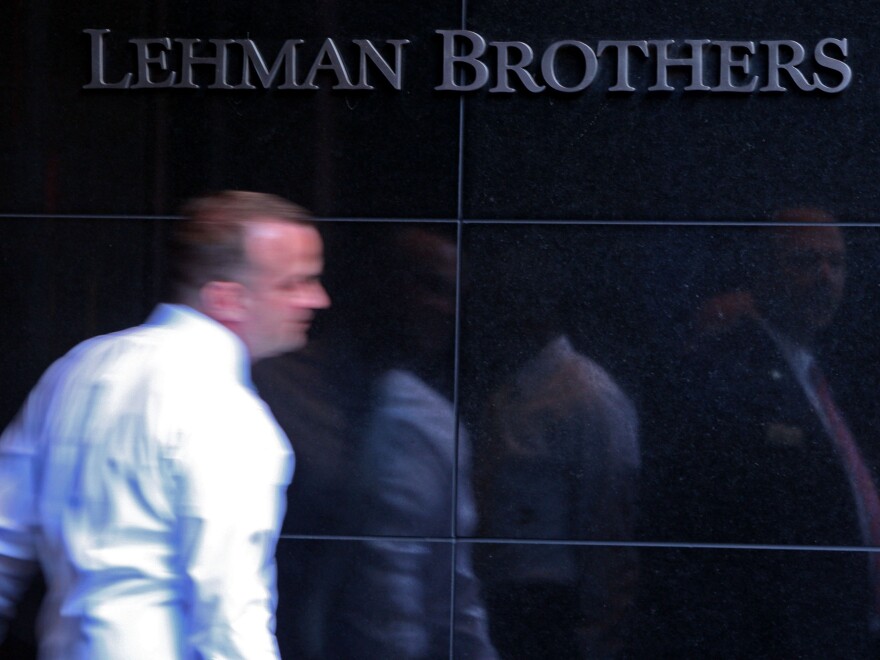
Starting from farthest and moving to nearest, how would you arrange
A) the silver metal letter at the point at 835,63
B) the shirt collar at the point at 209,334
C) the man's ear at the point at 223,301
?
the silver metal letter at the point at 835,63, the man's ear at the point at 223,301, the shirt collar at the point at 209,334

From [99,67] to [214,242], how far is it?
82.4 inches

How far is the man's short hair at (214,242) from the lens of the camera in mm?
2578

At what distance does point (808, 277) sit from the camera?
4332 millimetres

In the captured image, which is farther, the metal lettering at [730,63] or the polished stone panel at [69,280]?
the polished stone panel at [69,280]

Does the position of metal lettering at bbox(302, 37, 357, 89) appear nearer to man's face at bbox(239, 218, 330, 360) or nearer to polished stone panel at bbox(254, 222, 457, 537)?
polished stone panel at bbox(254, 222, 457, 537)

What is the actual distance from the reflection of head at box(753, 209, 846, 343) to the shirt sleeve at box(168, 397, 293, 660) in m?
2.58

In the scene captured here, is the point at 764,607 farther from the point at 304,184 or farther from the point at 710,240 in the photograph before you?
the point at 304,184

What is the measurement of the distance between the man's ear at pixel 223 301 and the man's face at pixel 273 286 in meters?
0.02

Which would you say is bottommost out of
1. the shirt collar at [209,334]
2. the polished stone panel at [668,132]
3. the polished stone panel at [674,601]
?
the polished stone panel at [674,601]

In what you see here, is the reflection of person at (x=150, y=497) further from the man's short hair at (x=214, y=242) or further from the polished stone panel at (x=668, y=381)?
the polished stone panel at (x=668, y=381)

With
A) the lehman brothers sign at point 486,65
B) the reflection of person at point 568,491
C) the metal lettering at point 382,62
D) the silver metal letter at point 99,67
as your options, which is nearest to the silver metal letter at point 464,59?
the lehman brothers sign at point 486,65

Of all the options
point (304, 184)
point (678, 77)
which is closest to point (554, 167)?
point (678, 77)

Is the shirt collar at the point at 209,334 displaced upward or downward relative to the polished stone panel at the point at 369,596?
upward

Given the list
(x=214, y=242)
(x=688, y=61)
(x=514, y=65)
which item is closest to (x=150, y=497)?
(x=214, y=242)
